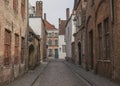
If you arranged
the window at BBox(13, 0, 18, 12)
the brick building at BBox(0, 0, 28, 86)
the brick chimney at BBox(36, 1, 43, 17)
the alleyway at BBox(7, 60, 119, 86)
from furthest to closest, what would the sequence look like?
the brick chimney at BBox(36, 1, 43, 17), the window at BBox(13, 0, 18, 12), the alleyway at BBox(7, 60, 119, 86), the brick building at BBox(0, 0, 28, 86)

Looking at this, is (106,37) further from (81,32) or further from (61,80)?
(81,32)

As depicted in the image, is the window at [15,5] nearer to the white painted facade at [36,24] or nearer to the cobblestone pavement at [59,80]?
the cobblestone pavement at [59,80]

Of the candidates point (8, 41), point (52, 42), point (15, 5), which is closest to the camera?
point (8, 41)

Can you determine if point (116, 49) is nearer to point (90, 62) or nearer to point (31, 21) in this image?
point (90, 62)

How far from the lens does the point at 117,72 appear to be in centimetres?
1602

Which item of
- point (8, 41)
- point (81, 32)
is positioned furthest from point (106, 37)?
point (81, 32)

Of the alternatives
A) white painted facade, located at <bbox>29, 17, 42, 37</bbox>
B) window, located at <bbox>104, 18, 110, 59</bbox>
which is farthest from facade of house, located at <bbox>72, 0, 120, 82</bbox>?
white painted facade, located at <bbox>29, 17, 42, 37</bbox>

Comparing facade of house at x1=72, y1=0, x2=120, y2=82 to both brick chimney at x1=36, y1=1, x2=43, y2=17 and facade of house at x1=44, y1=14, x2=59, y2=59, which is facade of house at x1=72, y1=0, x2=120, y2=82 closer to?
brick chimney at x1=36, y1=1, x2=43, y2=17

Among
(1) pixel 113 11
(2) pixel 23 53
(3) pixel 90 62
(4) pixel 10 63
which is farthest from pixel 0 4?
(3) pixel 90 62

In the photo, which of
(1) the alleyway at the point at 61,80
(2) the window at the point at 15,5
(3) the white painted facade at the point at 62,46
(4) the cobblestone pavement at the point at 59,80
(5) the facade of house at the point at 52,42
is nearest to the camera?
(1) the alleyway at the point at 61,80

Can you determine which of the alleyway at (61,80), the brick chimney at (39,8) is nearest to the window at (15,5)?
the alleyway at (61,80)

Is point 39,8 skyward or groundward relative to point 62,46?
skyward

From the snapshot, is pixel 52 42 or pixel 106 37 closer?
pixel 106 37

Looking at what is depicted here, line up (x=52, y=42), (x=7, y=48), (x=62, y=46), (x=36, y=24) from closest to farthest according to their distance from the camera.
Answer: (x=7, y=48), (x=36, y=24), (x=62, y=46), (x=52, y=42)
